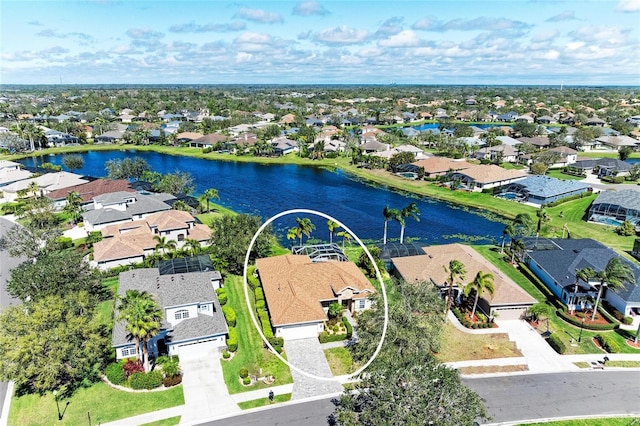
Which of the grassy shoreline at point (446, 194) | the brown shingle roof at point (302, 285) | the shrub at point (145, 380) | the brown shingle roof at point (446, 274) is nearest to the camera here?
the shrub at point (145, 380)

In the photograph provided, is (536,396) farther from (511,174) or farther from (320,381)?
(511,174)

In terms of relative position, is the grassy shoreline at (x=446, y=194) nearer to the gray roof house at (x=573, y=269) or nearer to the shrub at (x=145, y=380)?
the gray roof house at (x=573, y=269)

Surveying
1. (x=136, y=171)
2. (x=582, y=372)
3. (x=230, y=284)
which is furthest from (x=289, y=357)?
(x=136, y=171)

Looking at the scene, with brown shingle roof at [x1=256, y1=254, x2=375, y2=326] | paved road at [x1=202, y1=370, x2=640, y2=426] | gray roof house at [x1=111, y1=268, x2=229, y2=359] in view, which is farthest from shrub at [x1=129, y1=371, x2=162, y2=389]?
brown shingle roof at [x1=256, y1=254, x2=375, y2=326]

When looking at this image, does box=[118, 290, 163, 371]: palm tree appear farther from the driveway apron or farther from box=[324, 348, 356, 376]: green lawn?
box=[324, 348, 356, 376]: green lawn

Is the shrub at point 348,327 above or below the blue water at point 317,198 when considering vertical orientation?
above

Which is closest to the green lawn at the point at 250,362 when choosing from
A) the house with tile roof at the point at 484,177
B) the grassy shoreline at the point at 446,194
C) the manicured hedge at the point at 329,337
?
the manicured hedge at the point at 329,337
